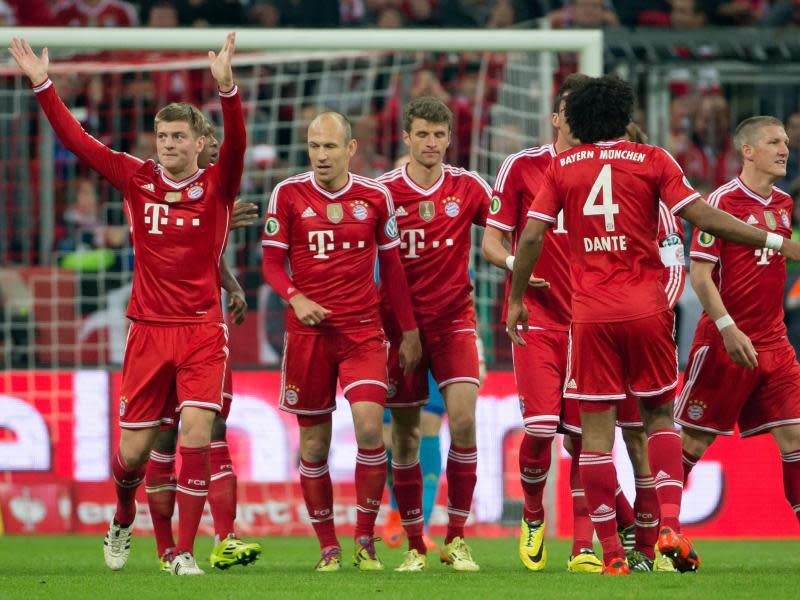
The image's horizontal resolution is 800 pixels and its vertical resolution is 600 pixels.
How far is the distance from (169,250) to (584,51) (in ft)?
14.0

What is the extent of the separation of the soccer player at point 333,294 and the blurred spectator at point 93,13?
8.38 m

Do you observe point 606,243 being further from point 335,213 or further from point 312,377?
point 312,377

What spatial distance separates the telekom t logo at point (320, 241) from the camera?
841cm

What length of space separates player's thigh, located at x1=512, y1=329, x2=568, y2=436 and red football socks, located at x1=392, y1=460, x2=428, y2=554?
0.70 m

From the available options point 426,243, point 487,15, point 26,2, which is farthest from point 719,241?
point 26,2

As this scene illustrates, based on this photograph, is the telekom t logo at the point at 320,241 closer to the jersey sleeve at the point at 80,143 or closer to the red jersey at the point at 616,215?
the jersey sleeve at the point at 80,143

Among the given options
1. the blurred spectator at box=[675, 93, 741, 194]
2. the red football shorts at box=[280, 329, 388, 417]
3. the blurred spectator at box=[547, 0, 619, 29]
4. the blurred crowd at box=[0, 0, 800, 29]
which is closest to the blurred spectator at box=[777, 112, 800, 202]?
the blurred spectator at box=[675, 93, 741, 194]

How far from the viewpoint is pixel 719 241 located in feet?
26.8

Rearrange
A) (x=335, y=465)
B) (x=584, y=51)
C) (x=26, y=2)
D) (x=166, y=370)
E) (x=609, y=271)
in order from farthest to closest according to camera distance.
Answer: (x=26, y=2), (x=335, y=465), (x=584, y=51), (x=166, y=370), (x=609, y=271)

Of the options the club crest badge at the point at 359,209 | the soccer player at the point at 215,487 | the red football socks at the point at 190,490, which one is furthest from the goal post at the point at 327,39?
the red football socks at the point at 190,490

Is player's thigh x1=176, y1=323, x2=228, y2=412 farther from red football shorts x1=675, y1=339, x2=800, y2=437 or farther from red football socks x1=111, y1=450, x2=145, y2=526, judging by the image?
red football shorts x1=675, y1=339, x2=800, y2=437

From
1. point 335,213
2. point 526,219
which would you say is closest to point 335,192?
point 335,213

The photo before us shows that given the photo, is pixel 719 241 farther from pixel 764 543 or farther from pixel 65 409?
pixel 65 409

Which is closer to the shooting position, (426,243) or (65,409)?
(426,243)
